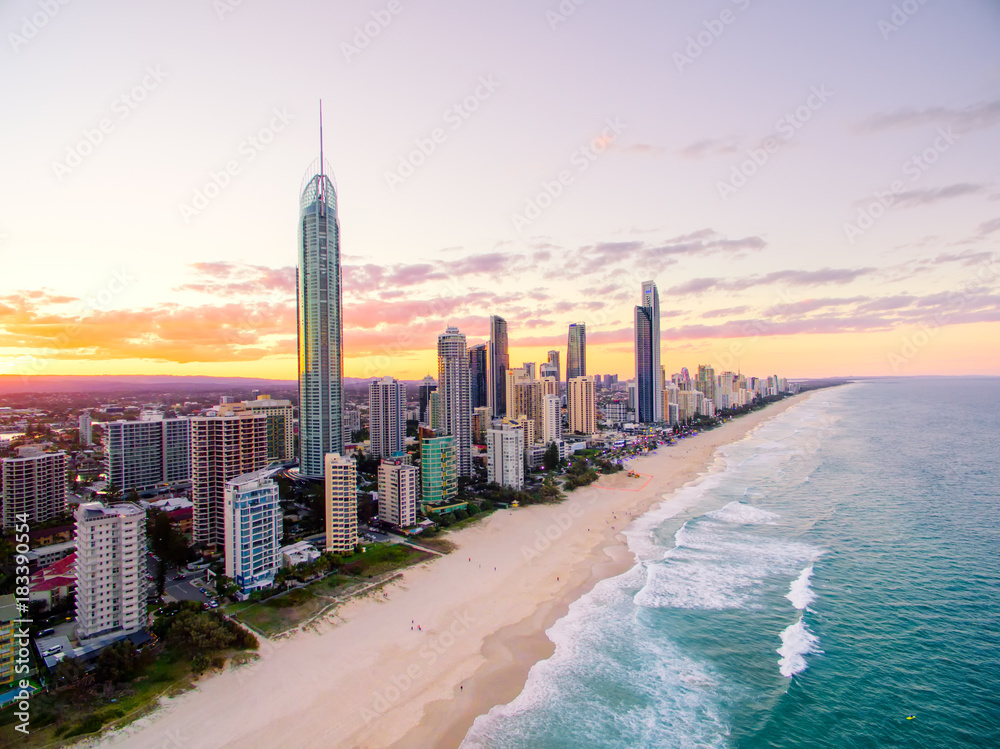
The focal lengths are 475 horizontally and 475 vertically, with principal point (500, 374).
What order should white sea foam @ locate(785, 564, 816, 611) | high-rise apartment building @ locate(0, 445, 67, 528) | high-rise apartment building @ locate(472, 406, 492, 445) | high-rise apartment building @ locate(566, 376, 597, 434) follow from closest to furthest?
white sea foam @ locate(785, 564, 816, 611) < high-rise apartment building @ locate(0, 445, 67, 528) < high-rise apartment building @ locate(472, 406, 492, 445) < high-rise apartment building @ locate(566, 376, 597, 434)

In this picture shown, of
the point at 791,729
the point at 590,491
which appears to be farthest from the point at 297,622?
the point at 590,491

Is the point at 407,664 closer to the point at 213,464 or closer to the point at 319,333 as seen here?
the point at 213,464

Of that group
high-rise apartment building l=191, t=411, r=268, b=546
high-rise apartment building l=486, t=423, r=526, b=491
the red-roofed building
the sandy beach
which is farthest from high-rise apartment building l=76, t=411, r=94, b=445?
the sandy beach

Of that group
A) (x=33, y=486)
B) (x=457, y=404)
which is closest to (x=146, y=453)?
(x=33, y=486)

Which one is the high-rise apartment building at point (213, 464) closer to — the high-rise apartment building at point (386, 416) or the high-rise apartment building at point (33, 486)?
the high-rise apartment building at point (33, 486)

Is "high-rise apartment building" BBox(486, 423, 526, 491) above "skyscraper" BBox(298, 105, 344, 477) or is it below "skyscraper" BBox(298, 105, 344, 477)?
below

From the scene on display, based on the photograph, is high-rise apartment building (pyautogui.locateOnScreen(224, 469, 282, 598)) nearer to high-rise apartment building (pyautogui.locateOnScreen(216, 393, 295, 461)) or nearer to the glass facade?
the glass facade

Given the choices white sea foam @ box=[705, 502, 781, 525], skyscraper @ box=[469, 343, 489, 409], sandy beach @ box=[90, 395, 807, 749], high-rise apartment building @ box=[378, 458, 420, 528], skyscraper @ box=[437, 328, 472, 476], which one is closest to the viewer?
sandy beach @ box=[90, 395, 807, 749]
